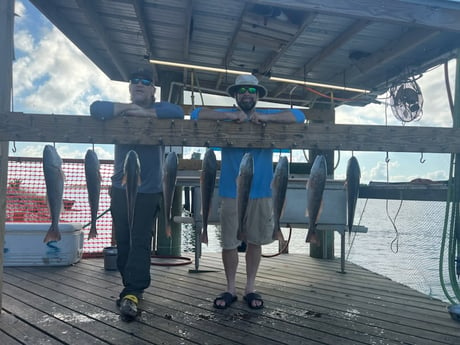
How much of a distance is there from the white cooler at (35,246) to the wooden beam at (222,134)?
9.73ft

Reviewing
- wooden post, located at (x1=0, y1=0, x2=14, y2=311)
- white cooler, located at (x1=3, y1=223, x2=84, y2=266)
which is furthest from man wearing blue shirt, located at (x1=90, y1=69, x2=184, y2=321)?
white cooler, located at (x1=3, y1=223, x2=84, y2=266)

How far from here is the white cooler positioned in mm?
5223

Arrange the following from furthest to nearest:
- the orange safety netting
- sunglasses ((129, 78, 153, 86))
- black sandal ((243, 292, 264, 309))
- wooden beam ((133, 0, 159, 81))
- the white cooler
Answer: the orange safety netting < the white cooler < wooden beam ((133, 0, 159, 81)) < black sandal ((243, 292, 264, 309)) < sunglasses ((129, 78, 153, 86))

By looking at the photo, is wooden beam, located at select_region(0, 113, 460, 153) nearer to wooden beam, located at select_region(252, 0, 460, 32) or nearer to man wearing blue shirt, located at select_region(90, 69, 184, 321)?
man wearing blue shirt, located at select_region(90, 69, 184, 321)

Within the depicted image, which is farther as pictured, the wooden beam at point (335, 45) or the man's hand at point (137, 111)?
the wooden beam at point (335, 45)

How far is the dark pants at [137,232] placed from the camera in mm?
3471

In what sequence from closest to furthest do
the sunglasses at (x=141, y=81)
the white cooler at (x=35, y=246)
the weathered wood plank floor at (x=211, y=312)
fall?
the weathered wood plank floor at (x=211, y=312) → the sunglasses at (x=141, y=81) → the white cooler at (x=35, y=246)

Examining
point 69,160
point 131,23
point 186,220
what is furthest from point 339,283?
point 69,160

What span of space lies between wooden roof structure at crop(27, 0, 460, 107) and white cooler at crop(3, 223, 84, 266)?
116 inches

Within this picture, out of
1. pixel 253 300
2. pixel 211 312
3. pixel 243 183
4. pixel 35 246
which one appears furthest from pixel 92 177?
pixel 35 246

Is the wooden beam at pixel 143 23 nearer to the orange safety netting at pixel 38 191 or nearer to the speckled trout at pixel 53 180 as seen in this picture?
the speckled trout at pixel 53 180

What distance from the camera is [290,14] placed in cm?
457

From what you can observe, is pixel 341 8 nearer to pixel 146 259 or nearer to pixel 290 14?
pixel 290 14

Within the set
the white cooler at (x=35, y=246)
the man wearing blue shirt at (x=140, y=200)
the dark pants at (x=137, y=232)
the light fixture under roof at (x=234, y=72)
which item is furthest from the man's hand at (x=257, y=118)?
the white cooler at (x=35, y=246)
